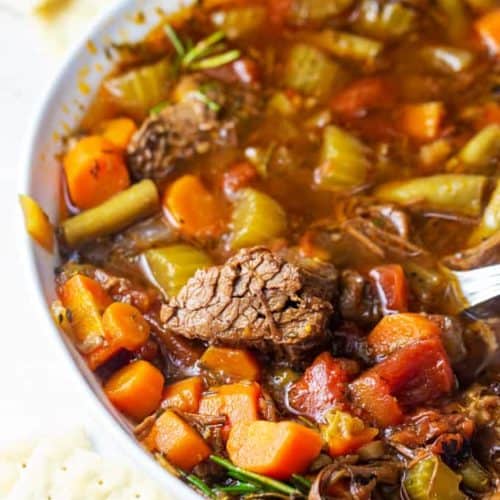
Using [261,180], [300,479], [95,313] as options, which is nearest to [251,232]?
[261,180]

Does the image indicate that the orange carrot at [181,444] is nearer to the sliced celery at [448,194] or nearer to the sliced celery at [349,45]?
the sliced celery at [448,194]

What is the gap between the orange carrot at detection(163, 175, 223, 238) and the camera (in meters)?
3.57

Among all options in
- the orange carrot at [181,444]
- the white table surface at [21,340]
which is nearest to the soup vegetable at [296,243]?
the orange carrot at [181,444]

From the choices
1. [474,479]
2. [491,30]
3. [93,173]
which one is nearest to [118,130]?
[93,173]

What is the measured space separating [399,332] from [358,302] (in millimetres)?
211

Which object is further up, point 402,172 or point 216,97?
point 216,97

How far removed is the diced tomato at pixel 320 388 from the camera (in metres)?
3.00

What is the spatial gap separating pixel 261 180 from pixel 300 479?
141cm

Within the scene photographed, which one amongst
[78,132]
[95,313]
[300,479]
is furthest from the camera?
[78,132]

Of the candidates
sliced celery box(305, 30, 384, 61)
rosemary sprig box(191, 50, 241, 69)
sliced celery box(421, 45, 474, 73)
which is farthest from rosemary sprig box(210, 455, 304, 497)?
sliced celery box(421, 45, 474, 73)

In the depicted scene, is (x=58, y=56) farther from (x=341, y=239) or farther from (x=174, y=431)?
(x=174, y=431)

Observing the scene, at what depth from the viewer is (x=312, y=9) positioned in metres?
4.26

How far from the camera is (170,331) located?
3.24m

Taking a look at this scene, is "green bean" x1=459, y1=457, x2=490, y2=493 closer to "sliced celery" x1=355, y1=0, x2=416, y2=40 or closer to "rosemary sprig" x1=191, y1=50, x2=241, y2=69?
"rosemary sprig" x1=191, y1=50, x2=241, y2=69
